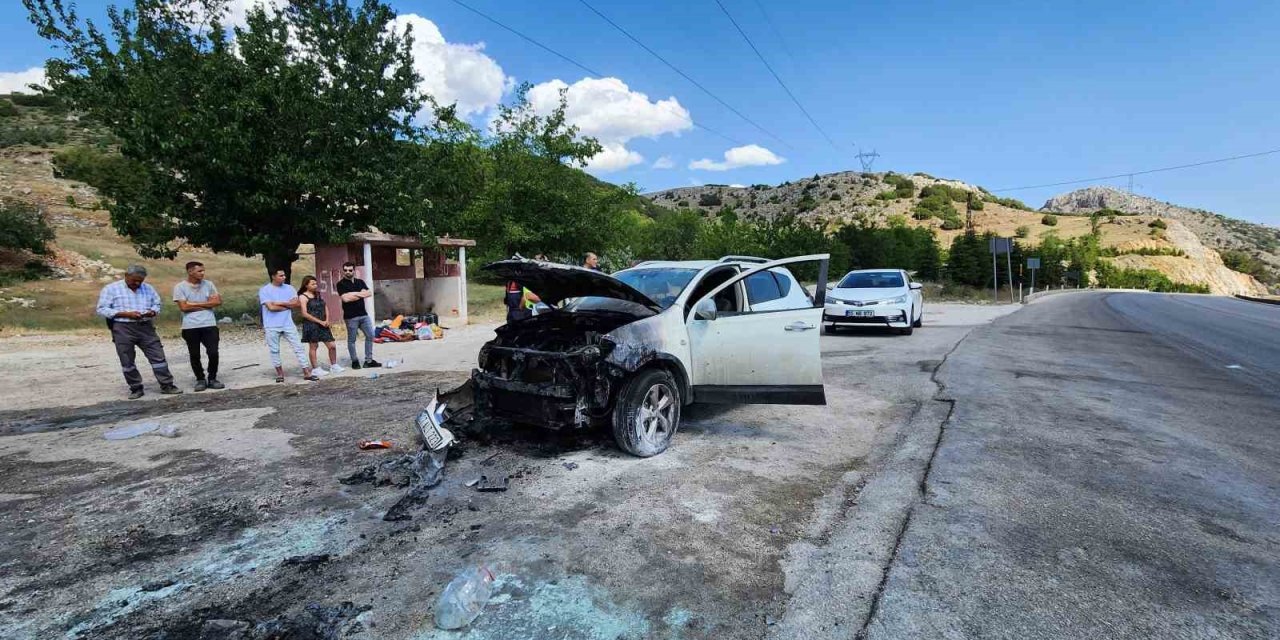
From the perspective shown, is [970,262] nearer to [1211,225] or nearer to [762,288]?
[762,288]

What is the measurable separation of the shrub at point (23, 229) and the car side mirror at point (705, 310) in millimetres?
35987

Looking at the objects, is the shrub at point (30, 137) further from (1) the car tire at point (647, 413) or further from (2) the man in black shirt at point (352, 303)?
(1) the car tire at point (647, 413)

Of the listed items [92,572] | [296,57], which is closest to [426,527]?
[92,572]

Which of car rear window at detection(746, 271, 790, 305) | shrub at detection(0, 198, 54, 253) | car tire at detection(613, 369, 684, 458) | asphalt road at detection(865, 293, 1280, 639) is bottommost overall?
asphalt road at detection(865, 293, 1280, 639)

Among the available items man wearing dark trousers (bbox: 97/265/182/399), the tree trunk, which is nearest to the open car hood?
man wearing dark trousers (bbox: 97/265/182/399)

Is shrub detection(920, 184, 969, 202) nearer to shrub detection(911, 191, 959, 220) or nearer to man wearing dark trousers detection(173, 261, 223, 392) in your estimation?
shrub detection(911, 191, 959, 220)

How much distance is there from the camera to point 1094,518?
3.59 metres

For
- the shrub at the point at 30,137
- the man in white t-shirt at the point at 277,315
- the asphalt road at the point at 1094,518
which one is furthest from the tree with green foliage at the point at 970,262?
the shrub at the point at 30,137

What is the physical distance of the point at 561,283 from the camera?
17.8ft

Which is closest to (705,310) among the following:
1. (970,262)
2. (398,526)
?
(398,526)

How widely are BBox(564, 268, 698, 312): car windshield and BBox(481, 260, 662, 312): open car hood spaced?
0.15 meters

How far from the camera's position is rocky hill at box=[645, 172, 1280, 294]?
78562 millimetres

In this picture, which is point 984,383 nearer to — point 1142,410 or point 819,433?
point 1142,410

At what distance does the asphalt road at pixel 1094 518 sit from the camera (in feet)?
8.53
